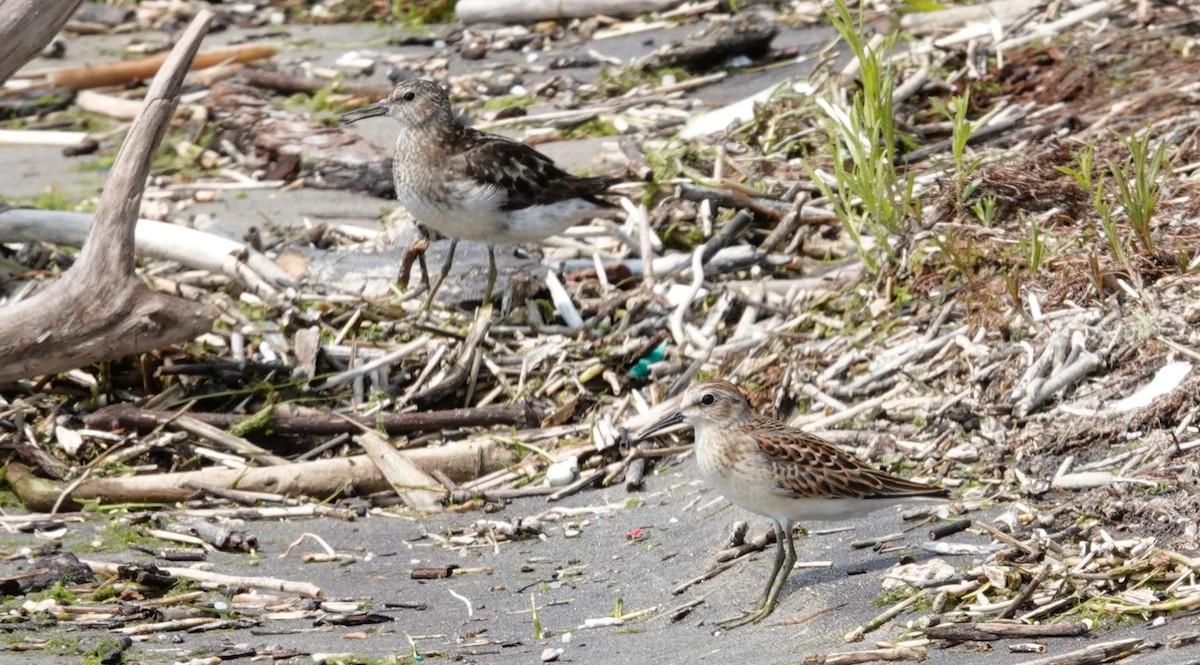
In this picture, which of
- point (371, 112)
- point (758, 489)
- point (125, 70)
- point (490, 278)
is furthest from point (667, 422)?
point (125, 70)

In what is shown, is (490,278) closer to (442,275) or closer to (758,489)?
(442,275)

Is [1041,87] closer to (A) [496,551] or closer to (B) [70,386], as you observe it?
(A) [496,551]

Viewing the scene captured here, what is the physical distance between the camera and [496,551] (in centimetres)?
695

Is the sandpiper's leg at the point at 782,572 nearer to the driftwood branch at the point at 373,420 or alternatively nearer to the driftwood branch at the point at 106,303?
the driftwood branch at the point at 373,420

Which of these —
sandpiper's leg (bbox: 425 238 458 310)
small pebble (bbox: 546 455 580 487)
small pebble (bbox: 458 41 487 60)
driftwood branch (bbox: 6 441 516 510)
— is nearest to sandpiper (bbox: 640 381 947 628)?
small pebble (bbox: 546 455 580 487)

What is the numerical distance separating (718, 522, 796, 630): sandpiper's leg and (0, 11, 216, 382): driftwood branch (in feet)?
11.4

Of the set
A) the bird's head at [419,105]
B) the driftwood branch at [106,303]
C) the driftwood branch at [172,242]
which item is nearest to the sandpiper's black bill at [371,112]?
the bird's head at [419,105]

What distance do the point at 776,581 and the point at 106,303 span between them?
368cm

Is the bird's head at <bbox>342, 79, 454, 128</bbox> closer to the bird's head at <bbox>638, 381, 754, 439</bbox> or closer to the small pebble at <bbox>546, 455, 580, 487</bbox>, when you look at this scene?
the small pebble at <bbox>546, 455, 580, 487</bbox>

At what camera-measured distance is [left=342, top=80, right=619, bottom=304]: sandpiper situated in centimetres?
888

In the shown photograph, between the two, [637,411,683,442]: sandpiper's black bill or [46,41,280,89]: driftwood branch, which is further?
[46,41,280,89]: driftwood branch

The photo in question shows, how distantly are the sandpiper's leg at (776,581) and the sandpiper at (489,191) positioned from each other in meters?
3.48

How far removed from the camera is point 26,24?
7.80m

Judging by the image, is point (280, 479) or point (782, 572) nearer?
point (782, 572)
